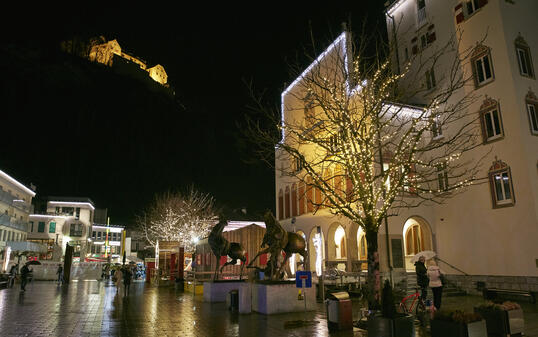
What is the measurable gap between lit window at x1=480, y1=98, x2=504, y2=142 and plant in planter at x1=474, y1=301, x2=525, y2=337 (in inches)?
532

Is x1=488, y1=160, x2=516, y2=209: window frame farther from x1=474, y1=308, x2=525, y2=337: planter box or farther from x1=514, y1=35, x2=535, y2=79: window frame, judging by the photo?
x1=474, y1=308, x2=525, y2=337: planter box

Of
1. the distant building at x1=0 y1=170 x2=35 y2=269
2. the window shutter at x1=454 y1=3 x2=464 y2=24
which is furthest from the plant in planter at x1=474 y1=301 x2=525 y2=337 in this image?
the distant building at x1=0 y1=170 x2=35 y2=269

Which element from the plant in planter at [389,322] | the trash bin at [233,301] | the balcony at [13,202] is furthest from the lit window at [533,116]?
the balcony at [13,202]

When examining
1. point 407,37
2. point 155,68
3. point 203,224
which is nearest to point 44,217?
point 203,224

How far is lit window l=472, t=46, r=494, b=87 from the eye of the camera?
2044 cm

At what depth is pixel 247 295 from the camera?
12.7 metres

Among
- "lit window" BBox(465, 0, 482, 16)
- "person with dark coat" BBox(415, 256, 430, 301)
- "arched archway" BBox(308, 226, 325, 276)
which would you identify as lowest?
"person with dark coat" BBox(415, 256, 430, 301)

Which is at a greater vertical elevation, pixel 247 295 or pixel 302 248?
pixel 302 248

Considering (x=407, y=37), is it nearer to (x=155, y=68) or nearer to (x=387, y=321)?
(x=387, y=321)

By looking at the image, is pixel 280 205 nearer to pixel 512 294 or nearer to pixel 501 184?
pixel 501 184

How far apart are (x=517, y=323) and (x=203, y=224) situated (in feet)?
128

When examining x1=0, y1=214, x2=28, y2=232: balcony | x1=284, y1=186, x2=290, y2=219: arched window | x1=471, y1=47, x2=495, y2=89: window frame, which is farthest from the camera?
x1=0, y1=214, x2=28, y2=232: balcony

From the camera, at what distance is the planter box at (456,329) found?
7.29 metres

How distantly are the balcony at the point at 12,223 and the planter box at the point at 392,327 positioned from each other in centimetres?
5078
